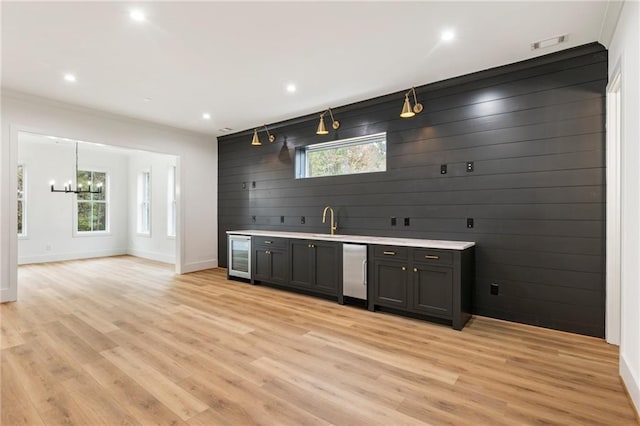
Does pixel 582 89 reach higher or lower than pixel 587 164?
higher

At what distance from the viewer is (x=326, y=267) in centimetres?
443

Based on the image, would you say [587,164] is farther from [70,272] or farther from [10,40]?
[70,272]

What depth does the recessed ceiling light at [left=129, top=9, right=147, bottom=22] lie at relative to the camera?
2.55 m

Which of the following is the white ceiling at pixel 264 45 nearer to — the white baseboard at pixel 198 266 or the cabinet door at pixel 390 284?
the cabinet door at pixel 390 284

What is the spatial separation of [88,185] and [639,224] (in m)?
10.4

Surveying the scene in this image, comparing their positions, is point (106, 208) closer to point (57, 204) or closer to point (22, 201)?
point (57, 204)

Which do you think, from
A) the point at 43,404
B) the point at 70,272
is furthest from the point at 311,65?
the point at 70,272

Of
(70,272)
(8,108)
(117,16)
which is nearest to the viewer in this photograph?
(117,16)

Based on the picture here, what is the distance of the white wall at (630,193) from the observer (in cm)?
206

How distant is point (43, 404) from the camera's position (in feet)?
6.66

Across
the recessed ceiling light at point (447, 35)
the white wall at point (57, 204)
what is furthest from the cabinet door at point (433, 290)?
the white wall at point (57, 204)

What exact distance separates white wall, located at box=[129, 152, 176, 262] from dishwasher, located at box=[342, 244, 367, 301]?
5.17 meters

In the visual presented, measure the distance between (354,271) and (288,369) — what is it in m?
1.82

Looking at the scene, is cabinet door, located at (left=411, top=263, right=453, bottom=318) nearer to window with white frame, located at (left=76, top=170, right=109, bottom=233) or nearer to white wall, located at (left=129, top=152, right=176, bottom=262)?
white wall, located at (left=129, top=152, right=176, bottom=262)
